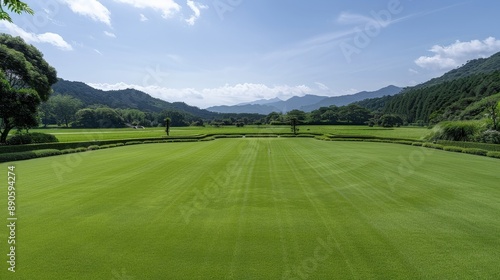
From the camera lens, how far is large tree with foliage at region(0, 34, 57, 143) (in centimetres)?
2966

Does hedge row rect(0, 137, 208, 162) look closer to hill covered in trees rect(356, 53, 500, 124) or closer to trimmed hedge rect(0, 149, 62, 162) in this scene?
trimmed hedge rect(0, 149, 62, 162)

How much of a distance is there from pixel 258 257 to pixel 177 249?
195 cm

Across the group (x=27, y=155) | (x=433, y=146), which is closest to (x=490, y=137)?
(x=433, y=146)

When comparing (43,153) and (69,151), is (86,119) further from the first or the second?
(43,153)

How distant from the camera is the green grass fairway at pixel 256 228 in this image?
5.90m

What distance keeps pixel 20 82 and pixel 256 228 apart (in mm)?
44763

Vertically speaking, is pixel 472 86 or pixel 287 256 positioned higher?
pixel 472 86

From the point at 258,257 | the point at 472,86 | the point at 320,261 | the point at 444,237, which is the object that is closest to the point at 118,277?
the point at 258,257

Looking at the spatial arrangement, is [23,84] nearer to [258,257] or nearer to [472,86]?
[258,257]

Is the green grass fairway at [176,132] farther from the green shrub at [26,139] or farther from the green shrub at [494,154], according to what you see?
the green shrub at [494,154]

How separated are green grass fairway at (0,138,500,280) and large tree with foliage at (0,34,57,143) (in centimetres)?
1924

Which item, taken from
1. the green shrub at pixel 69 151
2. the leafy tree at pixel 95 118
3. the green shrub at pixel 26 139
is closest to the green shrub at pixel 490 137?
the green shrub at pixel 69 151

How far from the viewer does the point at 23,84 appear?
39125mm

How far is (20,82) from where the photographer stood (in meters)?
38.7
